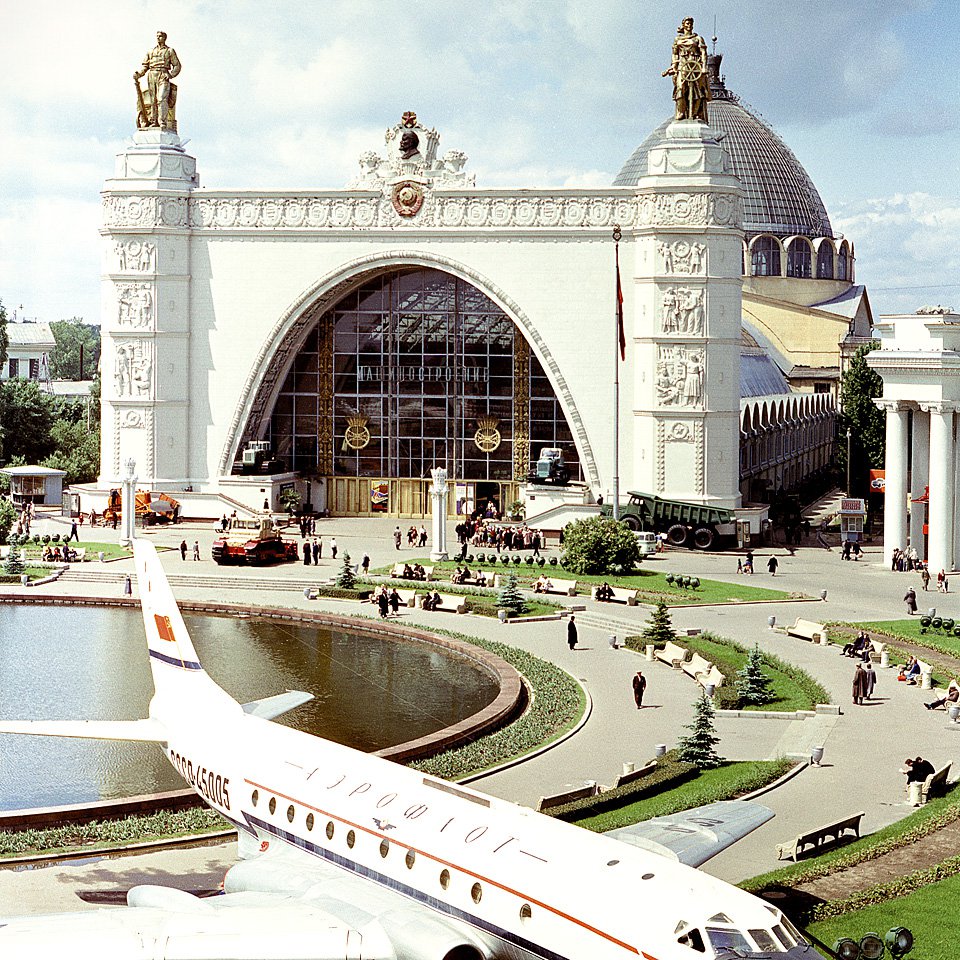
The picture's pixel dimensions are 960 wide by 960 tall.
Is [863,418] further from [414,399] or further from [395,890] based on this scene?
[395,890]

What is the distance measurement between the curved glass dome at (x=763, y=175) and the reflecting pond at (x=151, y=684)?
7605 cm

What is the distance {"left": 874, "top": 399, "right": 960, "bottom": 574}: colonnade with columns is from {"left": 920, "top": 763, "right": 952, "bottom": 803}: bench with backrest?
34.7m

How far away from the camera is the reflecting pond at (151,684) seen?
33.8m

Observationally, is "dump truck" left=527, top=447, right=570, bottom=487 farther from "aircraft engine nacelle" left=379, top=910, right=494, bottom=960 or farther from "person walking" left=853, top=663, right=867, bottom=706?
"aircraft engine nacelle" left=379, top=910, right=494, bottom=960

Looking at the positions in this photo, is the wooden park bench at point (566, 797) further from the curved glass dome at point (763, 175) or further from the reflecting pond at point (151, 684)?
the curved glass dome at point (763, 175)

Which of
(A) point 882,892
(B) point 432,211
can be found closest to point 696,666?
(A) point 882,892

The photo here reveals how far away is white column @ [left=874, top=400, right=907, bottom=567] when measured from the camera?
67312 mm

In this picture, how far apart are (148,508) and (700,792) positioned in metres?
54.4

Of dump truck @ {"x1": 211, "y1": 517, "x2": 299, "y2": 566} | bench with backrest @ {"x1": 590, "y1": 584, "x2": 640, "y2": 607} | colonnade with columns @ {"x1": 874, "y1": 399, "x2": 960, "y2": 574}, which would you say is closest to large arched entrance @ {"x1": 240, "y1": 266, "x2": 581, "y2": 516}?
dump truck @ {"x1": 211, "y1": 517, "x2": 299, "y2": 566}

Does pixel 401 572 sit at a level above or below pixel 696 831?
above

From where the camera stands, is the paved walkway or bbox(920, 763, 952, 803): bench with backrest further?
bbox(920, 763, 952, 803): bench with backrest

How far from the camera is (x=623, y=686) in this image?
143 ft

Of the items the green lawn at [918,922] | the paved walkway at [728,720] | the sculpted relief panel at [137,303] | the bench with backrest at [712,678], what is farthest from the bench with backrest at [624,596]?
the sculpted relief panel at [137,303]

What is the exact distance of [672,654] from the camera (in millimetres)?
46812
